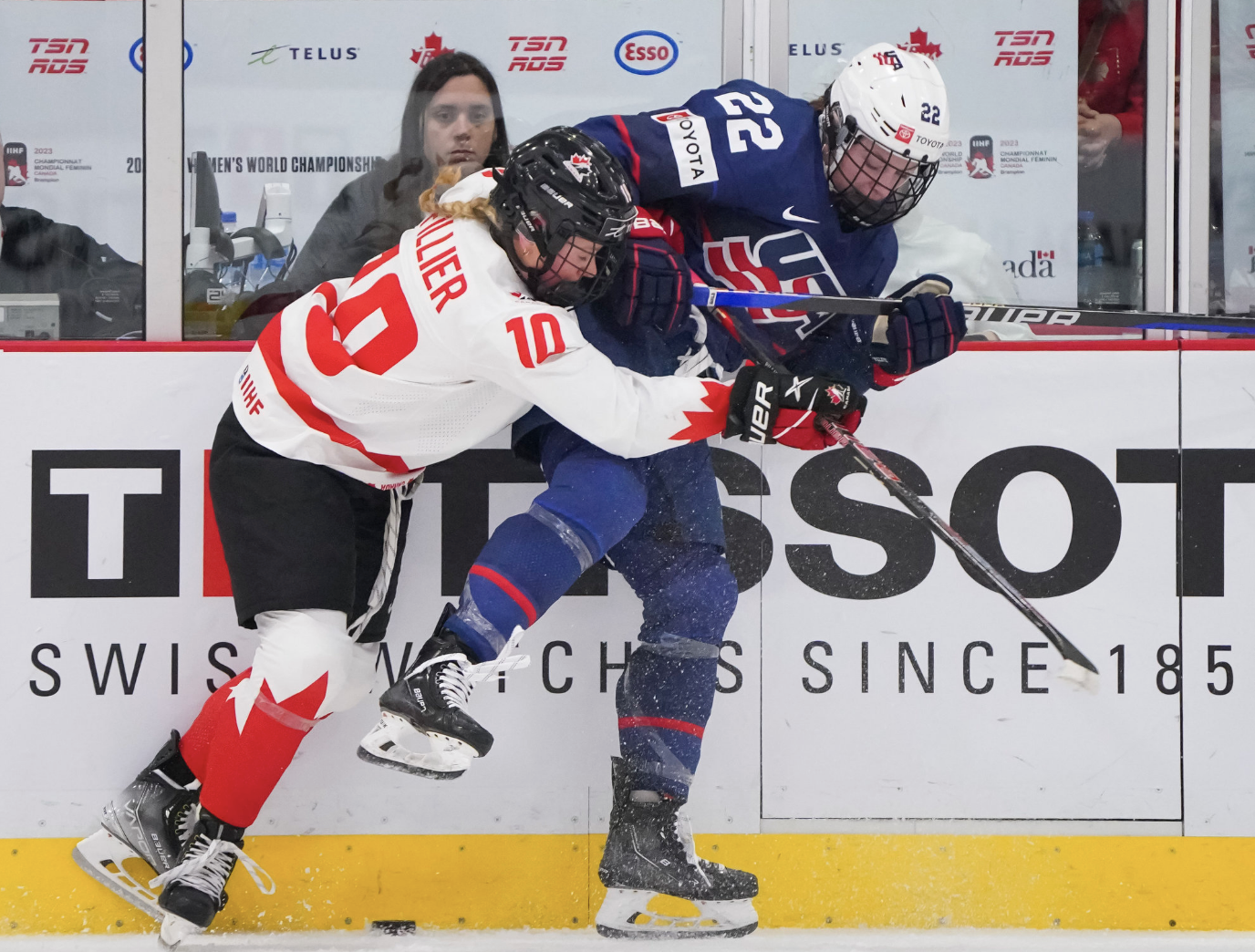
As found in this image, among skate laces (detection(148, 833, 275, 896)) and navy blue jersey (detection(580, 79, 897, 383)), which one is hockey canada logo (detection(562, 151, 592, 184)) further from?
skate laces (detection(148, 833, 275, 896))

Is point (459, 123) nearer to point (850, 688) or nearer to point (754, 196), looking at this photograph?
point (754, 196)

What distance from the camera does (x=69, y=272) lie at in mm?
2168

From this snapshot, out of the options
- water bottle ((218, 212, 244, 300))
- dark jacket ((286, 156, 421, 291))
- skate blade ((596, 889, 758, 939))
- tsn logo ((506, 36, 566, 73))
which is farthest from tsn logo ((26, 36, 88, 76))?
skate blade ((596, 889, 758, 939))

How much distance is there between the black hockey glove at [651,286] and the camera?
176 centimetres

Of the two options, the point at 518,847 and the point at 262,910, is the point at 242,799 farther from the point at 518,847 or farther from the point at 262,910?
the point at 518,847

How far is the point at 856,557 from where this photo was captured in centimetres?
213

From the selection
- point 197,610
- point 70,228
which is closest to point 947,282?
point 197,610

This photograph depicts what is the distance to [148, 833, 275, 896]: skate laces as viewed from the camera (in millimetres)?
1881

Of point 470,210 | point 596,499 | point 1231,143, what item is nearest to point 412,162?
point 470,210

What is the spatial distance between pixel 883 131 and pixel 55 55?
5.31 feet

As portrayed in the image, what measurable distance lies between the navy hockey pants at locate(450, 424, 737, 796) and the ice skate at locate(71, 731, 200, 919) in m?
0.78

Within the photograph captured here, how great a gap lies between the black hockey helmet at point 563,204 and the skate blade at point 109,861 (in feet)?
4.36

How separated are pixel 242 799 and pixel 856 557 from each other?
47.5 inches

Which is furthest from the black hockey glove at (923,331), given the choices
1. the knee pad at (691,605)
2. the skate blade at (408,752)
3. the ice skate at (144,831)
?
the ice skate at (144,831)
